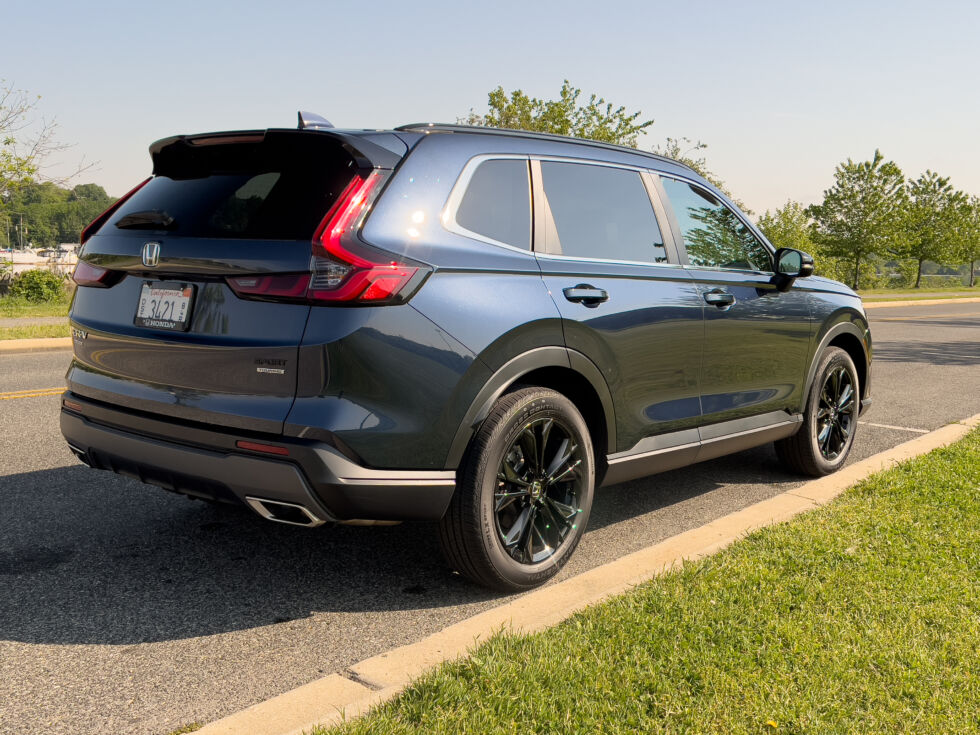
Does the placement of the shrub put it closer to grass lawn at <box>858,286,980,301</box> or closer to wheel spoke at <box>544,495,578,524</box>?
wheel spoke at <box>544,495,578,524</box>

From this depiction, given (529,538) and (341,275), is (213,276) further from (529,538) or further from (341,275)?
(529,538)

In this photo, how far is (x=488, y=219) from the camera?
363 centimetres

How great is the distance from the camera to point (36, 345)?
13031 mm

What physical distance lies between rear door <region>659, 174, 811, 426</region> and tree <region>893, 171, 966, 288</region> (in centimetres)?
5203

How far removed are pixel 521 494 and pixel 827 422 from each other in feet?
9.93

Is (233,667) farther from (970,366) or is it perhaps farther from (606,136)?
(606,136)

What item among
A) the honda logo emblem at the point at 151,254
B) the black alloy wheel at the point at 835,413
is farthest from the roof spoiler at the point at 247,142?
the black alloy wheel at the point at 835,413

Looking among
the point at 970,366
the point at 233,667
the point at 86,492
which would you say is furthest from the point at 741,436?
the point at 970,366

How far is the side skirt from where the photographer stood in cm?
420

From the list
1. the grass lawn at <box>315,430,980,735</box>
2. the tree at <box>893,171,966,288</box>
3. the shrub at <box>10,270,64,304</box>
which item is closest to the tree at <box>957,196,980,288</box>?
the tree at <box>893,171,966,288</box>

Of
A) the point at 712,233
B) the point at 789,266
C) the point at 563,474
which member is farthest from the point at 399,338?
the point at 789,266

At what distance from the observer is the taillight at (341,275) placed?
3.10 metres

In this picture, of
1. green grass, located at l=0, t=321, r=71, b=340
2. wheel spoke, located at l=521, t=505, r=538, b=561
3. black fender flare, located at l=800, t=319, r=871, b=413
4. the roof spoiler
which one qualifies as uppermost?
the roof spoiler

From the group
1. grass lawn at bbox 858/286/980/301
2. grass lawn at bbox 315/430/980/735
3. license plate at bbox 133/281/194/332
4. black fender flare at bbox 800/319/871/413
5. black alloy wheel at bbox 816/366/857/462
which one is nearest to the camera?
grass lawn at bbox 315/430/980/735
